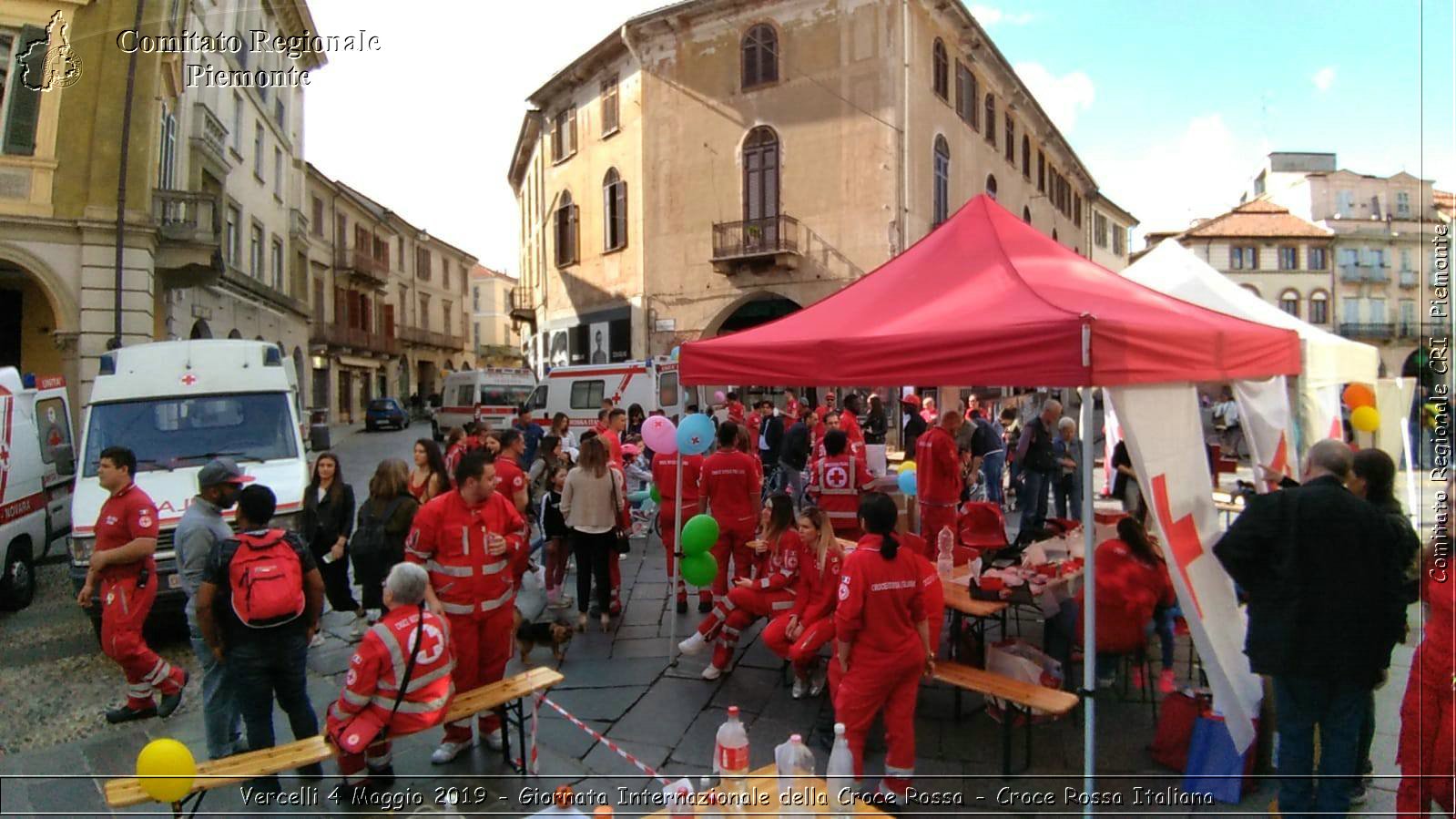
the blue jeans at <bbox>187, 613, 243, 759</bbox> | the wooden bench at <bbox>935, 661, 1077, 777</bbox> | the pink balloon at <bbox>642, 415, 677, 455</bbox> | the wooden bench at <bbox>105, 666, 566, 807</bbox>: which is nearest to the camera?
the wooden bench at <bbox>105, 666, 566, 807</bbox>

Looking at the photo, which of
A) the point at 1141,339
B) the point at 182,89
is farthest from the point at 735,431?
the point at 182,89

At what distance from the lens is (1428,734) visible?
3.40 m

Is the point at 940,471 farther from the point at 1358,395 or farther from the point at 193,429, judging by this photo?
the point at 193,429

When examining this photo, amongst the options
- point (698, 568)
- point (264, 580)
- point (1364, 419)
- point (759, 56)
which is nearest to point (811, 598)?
point (698, 568)

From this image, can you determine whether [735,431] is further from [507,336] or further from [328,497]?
[507,336]

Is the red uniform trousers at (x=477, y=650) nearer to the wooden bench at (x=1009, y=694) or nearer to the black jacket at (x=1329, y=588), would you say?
the wooden bench at (x=1009, y=694)

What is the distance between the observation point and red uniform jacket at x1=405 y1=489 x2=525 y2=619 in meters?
4.36

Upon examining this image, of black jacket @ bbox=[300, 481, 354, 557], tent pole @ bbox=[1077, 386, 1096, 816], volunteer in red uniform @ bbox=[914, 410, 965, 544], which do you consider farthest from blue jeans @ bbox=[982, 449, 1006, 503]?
black jacket @ bbox=[300, 481, 354, 557]

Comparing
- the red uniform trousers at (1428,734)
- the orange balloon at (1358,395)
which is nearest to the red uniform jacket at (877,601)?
the red uniform trousers at (1428,734)

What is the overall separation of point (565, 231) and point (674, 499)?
21241 millimetres

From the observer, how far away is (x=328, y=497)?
246 inches

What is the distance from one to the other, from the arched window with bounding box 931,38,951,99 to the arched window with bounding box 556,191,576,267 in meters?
12.1

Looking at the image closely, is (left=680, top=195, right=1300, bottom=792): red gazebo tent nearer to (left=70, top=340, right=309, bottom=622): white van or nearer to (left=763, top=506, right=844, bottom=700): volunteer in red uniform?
(left=763, top=506, right=844, bottom=700): volunteer in red uniform

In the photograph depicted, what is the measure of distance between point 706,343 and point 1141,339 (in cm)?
294
